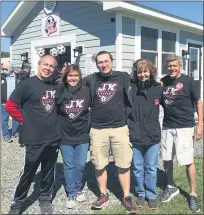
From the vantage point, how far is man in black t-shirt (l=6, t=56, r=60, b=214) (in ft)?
11.6

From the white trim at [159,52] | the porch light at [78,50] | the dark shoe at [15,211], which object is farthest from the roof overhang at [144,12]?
the dark shoe at [15,211]

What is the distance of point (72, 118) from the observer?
3.84 meters

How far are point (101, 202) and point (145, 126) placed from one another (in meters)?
1.07

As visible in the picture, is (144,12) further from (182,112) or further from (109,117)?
(109,117)

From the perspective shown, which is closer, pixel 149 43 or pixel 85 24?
pixel 85 24

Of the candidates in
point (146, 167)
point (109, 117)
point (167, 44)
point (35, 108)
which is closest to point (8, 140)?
point (35, 108)

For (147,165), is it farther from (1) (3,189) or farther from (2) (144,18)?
(2) (144,18)

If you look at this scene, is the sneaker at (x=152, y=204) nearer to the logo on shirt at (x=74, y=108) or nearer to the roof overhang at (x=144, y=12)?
the logo on shirt at (x=74, y=108)

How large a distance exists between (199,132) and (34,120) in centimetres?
198

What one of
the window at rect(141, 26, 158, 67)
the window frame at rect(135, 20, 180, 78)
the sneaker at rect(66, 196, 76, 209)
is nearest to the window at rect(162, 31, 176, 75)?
the window frame at rect(135, 20, 180, 78)

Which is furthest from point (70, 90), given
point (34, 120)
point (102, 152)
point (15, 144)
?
point (15, 144)

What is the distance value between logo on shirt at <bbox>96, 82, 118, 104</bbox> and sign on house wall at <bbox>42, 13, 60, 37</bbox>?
6.02 metres

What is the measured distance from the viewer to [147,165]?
3920 millimetres

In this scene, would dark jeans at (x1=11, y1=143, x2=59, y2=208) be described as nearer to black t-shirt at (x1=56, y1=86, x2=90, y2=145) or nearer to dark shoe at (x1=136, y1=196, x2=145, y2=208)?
black t-shirt at (x1=56, y1=86, x2=90, y2=145)
